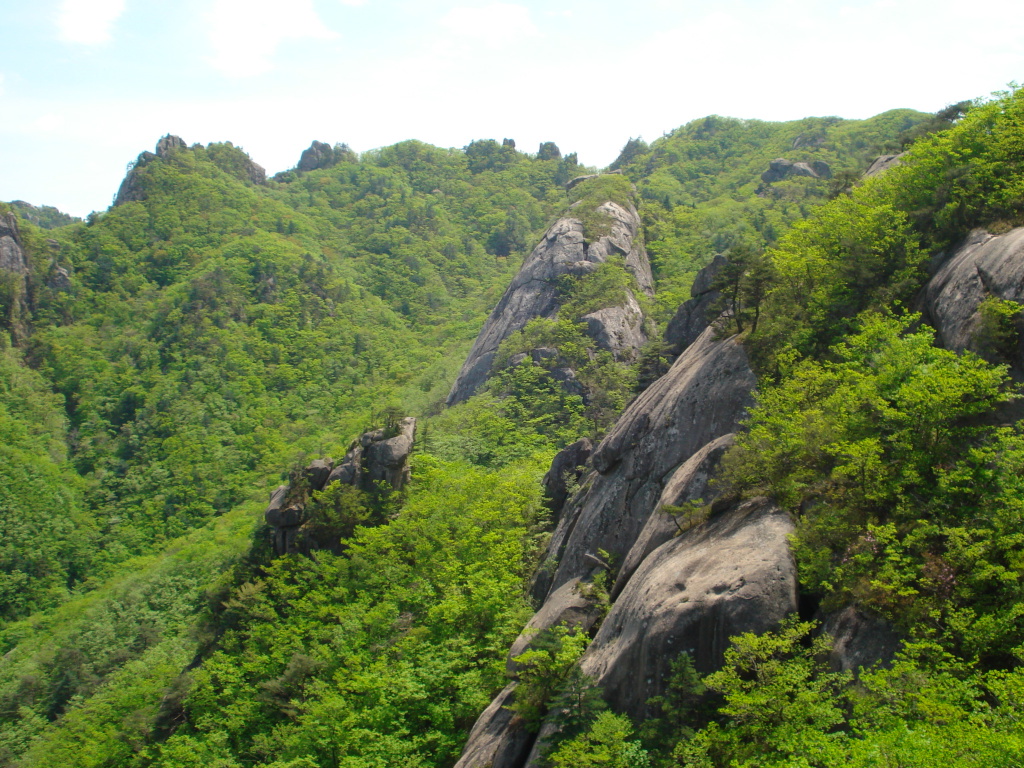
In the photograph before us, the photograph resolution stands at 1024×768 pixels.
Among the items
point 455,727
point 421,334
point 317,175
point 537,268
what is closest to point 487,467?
point 455,727

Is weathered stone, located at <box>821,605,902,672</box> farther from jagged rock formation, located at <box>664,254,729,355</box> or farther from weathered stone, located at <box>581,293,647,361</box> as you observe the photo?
weathered stone, located at <box>581,293,647,361</box>

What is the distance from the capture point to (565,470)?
28141 mm

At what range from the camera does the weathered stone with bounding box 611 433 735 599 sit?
17156 mm

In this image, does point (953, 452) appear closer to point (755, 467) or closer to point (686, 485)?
point (755, 467)

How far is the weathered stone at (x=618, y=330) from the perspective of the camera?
50719 millimetres

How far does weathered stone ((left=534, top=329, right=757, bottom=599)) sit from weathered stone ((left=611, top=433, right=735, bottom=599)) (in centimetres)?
160

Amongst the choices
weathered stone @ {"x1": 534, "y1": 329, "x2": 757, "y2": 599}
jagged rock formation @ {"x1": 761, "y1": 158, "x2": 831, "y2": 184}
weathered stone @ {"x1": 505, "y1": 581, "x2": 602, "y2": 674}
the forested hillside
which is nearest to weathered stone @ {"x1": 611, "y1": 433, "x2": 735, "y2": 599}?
the forested hillside

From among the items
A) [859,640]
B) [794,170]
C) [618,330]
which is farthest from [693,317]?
[794,170]

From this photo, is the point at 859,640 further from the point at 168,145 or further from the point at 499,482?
the point at 168,145

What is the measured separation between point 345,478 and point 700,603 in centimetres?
2564

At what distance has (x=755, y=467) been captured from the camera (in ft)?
50.3

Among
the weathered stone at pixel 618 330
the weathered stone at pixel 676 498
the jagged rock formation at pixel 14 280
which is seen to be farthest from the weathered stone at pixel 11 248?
the weathered stone at pixel 676 498

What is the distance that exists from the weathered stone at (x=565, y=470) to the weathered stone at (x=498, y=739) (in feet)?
34.5

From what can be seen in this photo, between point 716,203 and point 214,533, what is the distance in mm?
71407
